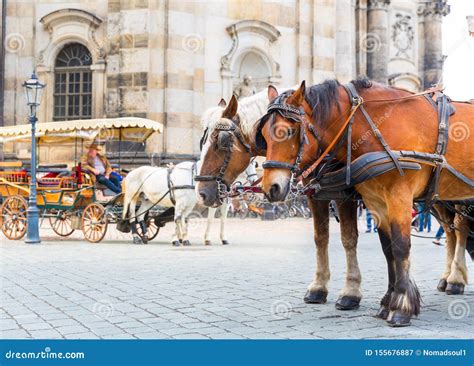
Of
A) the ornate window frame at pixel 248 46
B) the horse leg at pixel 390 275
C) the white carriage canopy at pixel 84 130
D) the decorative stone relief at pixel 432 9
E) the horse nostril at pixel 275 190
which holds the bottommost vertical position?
the horse leg at pixel 390 275

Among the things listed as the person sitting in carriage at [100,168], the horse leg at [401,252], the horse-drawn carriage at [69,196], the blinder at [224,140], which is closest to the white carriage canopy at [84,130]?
the horse-drawn carriage at [69,196]

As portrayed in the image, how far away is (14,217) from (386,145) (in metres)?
12.4

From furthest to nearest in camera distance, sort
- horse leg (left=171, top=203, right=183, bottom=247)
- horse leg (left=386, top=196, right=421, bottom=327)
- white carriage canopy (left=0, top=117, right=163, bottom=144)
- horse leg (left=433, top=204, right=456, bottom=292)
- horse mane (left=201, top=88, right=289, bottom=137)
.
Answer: white carriage canopy (left=0, top=117, right=163, bottom=144) → horse leg (left=171, top=203, right=183, bottom=247) → horse leg (left=433, top=204, right=456, bottom=292) → horse mane (left=201, top=88, right=289, bottom=137) → horse leg (left=386, top=196, right=421, bottom=327)

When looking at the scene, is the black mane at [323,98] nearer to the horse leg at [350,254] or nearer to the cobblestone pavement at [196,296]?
the horse leg at [350,254]

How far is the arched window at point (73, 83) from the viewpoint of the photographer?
86.5 feet

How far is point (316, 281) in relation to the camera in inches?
263

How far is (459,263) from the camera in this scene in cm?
739

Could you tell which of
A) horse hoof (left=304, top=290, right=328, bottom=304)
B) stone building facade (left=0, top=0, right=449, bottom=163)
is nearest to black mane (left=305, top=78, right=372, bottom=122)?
horse hoof (left=304, top=290, right=328, bottom=304)

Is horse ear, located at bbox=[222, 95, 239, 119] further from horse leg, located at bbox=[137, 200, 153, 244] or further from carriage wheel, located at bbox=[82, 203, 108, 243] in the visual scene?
carriage wheel, located at bbox=[82, 203, 108, 243]

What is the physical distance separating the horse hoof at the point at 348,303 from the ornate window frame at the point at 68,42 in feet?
68.1

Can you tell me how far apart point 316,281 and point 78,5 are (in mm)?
22532

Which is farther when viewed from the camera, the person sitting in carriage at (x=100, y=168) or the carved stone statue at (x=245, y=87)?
the carved stone statue at (x=245, y=87)

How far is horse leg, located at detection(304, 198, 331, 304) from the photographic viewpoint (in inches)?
260
